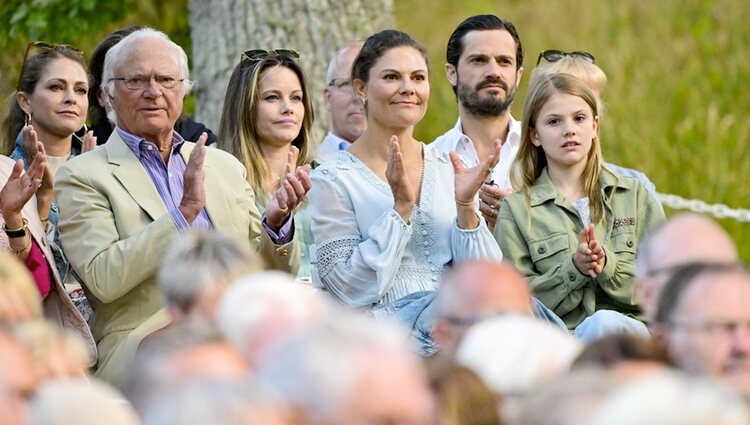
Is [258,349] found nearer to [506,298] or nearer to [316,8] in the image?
[506,298]

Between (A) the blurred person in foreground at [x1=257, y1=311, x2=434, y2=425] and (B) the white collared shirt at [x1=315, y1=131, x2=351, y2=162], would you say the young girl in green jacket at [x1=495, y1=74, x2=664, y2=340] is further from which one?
(A) the blurred person in foreground at [x1=257, y1=311, x2=434, y2=425]

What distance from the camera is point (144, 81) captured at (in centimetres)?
555

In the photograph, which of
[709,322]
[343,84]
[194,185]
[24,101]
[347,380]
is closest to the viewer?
[347,380]

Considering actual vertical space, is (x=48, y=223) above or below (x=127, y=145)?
below

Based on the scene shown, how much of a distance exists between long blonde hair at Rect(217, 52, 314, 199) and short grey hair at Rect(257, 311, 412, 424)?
130 inches

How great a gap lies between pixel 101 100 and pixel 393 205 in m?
1.64

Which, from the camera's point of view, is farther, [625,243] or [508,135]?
[508,135]

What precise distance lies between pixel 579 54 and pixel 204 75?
2445 mm

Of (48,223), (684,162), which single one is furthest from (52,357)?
(684,162)

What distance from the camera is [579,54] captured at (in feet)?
23.2

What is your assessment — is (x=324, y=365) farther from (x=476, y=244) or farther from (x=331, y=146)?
(x=331, y=146)

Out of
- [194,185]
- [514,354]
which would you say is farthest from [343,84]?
[514,354]

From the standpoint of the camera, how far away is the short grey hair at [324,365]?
8.96 feet

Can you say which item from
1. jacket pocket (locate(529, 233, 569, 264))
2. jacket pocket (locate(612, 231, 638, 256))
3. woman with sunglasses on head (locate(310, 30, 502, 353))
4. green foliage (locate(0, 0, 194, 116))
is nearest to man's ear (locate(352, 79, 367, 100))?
woman with sunglasses on head (locate(310, 30, 502, 353))
